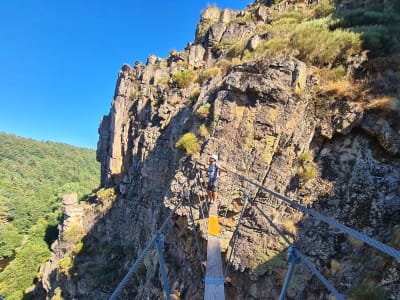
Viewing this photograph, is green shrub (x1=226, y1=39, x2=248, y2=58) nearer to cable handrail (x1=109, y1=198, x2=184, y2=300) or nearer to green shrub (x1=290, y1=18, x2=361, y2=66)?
green shrub (x1=290, y1=18, x2=361, y2=66)

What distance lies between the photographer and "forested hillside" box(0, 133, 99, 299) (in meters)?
36.5

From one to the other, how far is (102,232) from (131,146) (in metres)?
9.40

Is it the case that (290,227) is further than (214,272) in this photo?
Yes

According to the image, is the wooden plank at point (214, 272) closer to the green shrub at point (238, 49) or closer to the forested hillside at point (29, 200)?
the green shrub at point (238, 49)

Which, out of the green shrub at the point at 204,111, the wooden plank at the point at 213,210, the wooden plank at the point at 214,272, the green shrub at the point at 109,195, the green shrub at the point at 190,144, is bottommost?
the green shrub at the point at 109,195

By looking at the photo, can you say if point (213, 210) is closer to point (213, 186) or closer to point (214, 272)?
point (213, 186)

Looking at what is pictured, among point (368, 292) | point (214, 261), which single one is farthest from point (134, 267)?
point (368, 292)

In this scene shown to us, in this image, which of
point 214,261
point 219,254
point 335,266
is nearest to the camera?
point 214,261

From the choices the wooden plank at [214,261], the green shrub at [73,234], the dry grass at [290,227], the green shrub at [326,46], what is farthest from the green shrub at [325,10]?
the green shrub at [73,234]

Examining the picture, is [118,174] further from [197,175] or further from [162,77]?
[197,175]

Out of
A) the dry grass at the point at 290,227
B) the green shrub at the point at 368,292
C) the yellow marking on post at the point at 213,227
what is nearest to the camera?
the green shrub at the point at 368,292

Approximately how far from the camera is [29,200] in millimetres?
68125

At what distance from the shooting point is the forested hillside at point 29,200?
36.5 metres

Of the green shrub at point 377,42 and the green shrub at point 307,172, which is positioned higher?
the green shrub at point 377,42
